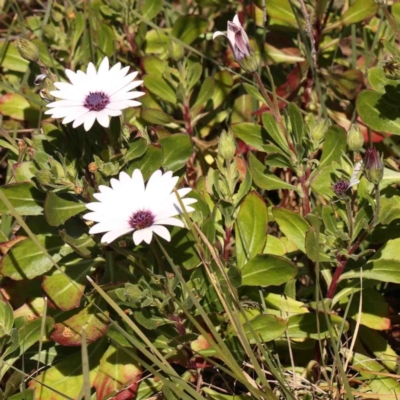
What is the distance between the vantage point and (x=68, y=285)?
6.84 feet

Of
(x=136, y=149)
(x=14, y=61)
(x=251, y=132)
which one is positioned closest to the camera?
(x=136, y=149)

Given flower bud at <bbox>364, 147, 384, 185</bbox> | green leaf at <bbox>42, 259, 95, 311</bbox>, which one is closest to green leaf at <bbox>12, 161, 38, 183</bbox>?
green leaf at <bbox>42, 259, 95, 311</bbox>

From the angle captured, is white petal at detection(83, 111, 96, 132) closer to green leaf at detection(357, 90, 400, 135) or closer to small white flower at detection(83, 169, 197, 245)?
small white flower at detection(83, 169, 197, 245)

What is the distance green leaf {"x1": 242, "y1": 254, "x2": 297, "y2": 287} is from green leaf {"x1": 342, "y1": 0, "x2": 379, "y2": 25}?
1102mm

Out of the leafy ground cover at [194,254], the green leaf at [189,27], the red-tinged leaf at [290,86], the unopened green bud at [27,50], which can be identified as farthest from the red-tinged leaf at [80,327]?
the green leaf at [189,27]

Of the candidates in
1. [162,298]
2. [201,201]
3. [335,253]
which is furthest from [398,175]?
[162,298]

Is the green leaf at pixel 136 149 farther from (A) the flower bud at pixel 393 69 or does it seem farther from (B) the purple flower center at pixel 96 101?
(A) the flower bud at pixel 393 69

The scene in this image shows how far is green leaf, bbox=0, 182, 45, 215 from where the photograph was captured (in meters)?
2.08

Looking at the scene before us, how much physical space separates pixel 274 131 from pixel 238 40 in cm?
37

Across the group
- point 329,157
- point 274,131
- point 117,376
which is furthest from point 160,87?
point 117,376

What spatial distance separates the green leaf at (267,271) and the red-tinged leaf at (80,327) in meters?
0.44

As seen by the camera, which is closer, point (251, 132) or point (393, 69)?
point (393, 69)

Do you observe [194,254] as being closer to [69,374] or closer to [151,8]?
[69,374]

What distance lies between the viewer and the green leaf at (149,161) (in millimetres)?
2039
